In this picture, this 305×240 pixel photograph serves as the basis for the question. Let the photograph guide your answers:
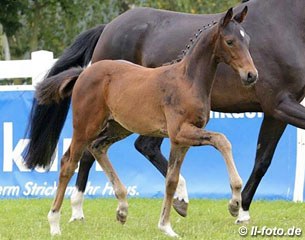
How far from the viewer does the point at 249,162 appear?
34.6 ft

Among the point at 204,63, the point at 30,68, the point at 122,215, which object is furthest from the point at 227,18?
the point at 30,68

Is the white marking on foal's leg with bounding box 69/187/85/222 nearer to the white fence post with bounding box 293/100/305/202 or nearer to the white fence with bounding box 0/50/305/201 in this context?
the white fence with bounding box 0/50/305/201

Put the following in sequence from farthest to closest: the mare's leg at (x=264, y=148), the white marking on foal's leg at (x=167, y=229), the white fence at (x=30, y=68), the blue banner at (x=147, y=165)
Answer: the white fence at (x=30, y=68)
the blue banner at (x=147, y=165)
the mare's leg at (x=264, y=148)
the white marking on foal's leg at (x=167, y=229)

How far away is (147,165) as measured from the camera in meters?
10.8

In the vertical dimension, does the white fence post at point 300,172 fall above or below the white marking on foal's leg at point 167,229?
below

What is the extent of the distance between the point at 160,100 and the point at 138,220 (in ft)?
6.29

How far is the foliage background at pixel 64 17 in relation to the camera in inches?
816

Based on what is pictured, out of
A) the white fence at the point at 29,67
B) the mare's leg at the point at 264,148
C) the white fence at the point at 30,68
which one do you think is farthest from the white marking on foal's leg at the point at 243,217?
the white fence at the point at 29,67

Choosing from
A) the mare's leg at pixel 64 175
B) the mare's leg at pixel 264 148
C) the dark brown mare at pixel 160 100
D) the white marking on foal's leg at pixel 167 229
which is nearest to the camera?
the dark brown mare at pixel 160 100

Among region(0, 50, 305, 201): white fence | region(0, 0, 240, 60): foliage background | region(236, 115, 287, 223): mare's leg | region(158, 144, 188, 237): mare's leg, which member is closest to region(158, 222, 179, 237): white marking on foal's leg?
region(158, 144, 188, 237): mare's leg

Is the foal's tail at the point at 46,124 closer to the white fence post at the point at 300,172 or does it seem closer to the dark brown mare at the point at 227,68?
the dark brown mare at the point at 227,68

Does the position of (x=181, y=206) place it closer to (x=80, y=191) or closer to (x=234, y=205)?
(x=80, y=191)

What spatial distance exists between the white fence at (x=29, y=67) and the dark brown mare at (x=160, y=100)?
3339 mm

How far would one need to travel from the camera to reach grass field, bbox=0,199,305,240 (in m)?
7.29
